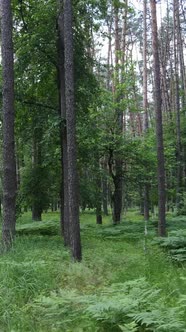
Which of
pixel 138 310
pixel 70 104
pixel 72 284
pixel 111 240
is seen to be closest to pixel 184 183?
pixel 111 240

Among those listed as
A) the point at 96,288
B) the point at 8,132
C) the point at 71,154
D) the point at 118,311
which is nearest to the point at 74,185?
the point at 71,154

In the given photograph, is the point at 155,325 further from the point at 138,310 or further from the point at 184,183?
the point at 184,183

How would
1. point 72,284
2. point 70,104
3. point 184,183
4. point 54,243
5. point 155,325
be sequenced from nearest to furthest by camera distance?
point 155,325, point 72,284, point 70,104, point 54,243, point 184,183

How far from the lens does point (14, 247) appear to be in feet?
28.0

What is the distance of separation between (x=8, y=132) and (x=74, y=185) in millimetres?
2244

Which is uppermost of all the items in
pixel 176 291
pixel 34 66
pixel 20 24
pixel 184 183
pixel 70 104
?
pixel 20 24

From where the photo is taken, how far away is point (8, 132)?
30.3 ft

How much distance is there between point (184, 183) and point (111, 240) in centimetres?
1290

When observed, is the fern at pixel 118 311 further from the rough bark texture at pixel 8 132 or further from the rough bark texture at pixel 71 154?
the rough bark texture at pixel 8 132

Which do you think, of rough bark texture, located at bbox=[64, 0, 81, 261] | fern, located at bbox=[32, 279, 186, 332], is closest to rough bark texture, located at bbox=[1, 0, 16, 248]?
rough bark texture, located at bbox=[64, 0, 81, 261]

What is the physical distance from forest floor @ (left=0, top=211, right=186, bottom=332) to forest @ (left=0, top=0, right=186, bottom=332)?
0.02 m

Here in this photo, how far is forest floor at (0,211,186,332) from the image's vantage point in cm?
421

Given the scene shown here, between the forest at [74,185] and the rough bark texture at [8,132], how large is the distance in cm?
2

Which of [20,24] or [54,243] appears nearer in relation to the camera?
[54,243]
